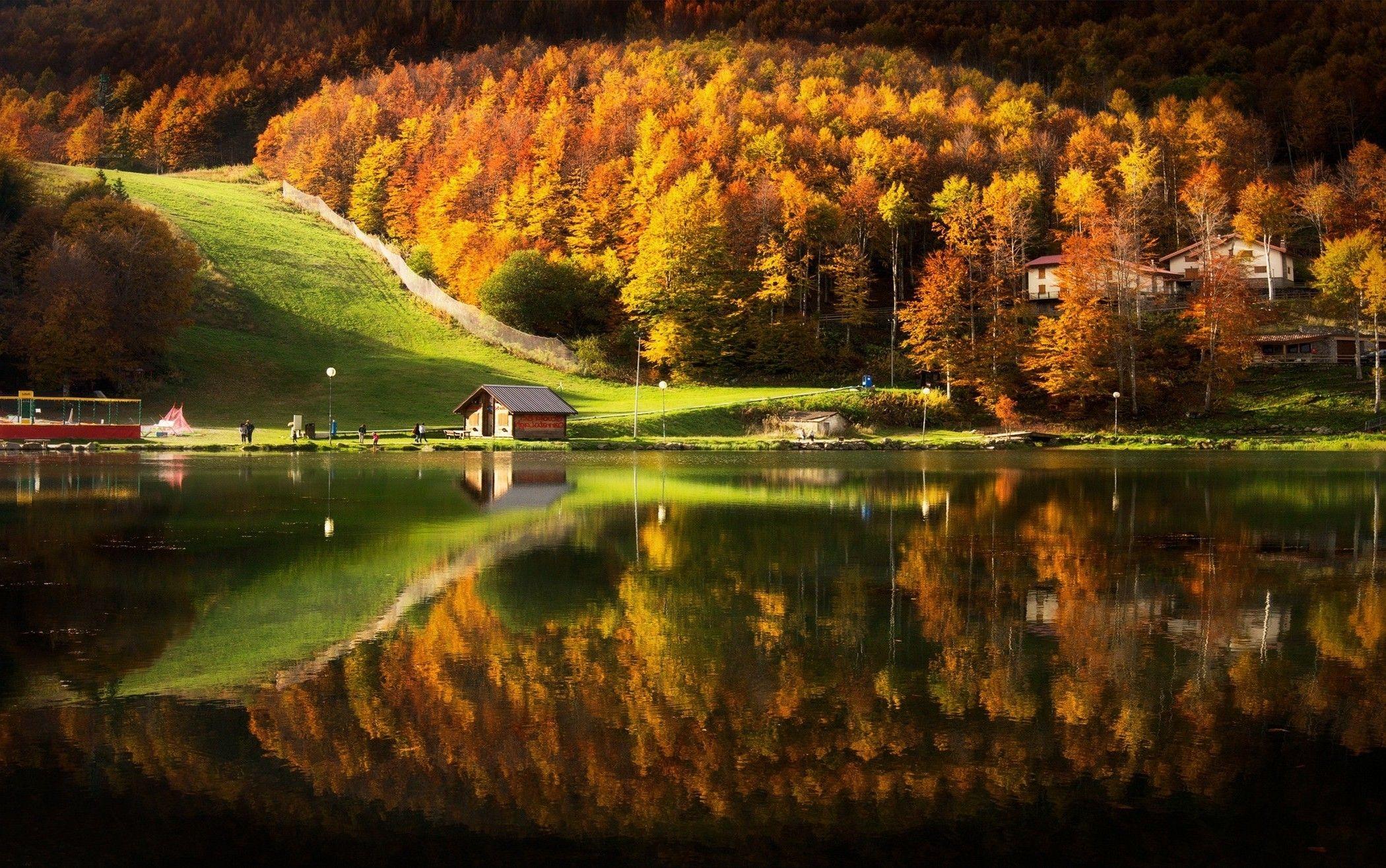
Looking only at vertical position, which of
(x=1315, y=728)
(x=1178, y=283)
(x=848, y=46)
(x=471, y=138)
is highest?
(x=848, y=46)

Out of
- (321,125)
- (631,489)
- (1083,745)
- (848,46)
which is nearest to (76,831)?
(1083,745)

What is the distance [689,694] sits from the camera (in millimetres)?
12375

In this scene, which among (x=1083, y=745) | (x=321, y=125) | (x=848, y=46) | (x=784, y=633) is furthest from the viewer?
(x=848, y=46)

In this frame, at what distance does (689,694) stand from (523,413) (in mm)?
51707

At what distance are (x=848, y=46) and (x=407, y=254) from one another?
10246 centimetres

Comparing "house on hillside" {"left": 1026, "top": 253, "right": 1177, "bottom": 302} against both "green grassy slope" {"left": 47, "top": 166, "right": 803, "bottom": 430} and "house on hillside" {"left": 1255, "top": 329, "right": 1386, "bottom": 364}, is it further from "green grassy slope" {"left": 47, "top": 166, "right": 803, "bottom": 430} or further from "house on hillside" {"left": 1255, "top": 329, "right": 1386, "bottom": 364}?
"green grassy slope" {"left": 47, "top": 166, "right": 803, "bottom": 430}

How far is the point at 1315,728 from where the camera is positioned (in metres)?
11.3

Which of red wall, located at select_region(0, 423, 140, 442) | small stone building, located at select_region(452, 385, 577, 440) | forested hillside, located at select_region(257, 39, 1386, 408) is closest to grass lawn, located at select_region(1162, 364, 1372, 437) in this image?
forested hillside, located at select_region(257, 39, 1386, 408)

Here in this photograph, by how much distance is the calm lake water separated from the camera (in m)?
8.89

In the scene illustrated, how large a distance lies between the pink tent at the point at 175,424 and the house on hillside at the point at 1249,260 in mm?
71803

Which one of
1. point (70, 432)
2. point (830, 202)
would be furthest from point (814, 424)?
point (830, 202)

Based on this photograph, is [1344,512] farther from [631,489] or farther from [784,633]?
[784,633]

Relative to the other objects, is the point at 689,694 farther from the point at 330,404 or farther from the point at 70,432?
the point at 330,404

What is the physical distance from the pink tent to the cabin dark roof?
14332 millimetres
